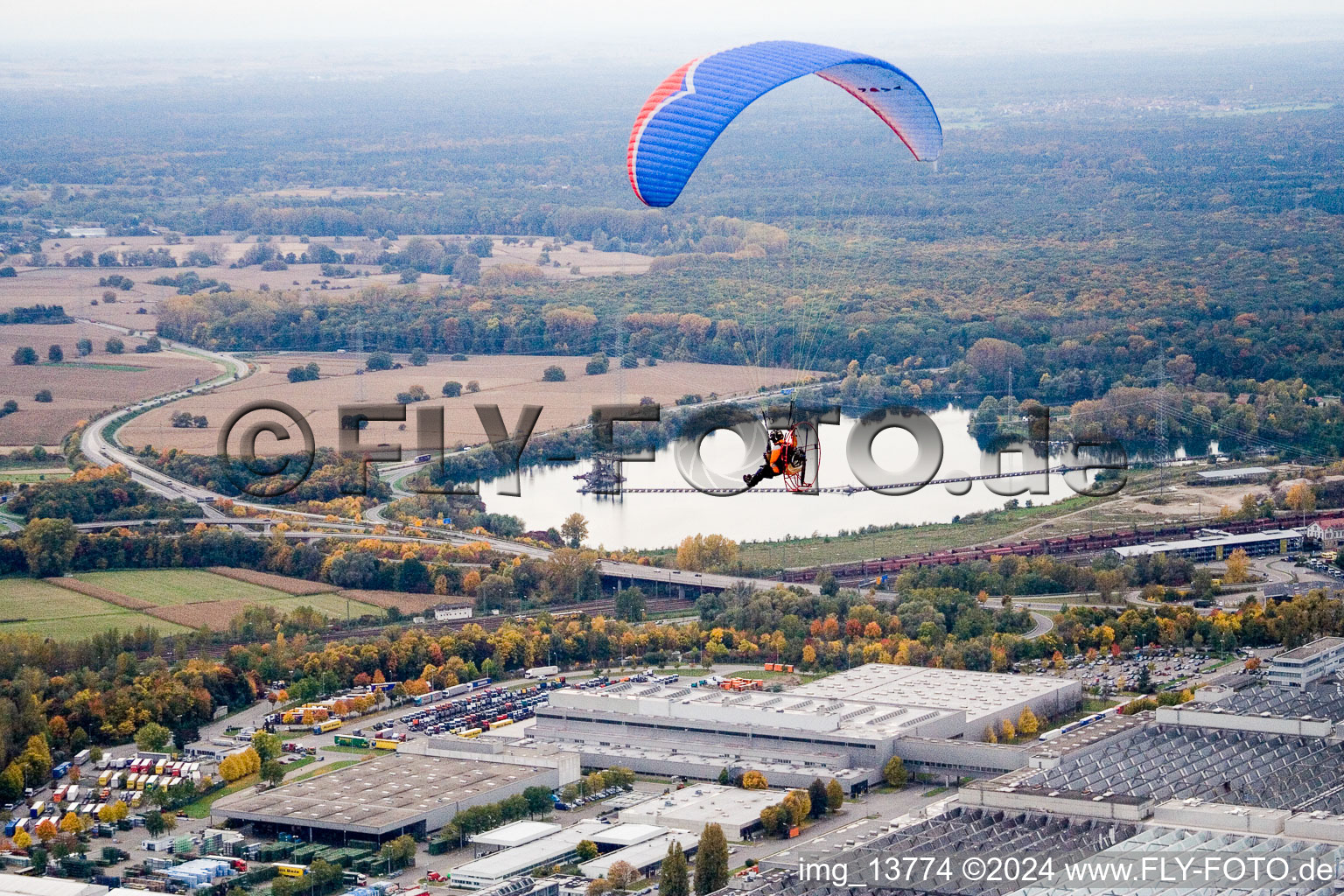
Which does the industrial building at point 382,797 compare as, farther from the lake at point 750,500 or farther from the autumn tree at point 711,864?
the lake at point 750,500

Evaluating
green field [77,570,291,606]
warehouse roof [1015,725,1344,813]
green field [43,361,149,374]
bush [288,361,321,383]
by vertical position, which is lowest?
warehouse roof [1015,725,1344,813]

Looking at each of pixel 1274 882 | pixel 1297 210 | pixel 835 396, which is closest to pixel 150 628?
pixel 1274 882

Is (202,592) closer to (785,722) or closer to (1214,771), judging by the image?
(785,722)

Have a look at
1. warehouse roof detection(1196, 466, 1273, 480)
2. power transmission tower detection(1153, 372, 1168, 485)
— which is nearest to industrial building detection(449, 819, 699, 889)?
power transmission tower detection(1153, 372, 1168, 485)

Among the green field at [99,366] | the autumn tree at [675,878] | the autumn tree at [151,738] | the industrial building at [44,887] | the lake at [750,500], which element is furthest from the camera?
the green field at [99,366]

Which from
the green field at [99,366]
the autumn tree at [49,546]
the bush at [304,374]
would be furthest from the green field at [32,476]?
the green field at [99,366]

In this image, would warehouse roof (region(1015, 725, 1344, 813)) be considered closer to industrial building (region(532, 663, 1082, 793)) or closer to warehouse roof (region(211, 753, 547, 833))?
industrial building (region(532, 663, 1082, 793))

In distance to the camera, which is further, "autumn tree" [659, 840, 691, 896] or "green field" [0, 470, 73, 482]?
"green field" [0, 470, 73, 482]

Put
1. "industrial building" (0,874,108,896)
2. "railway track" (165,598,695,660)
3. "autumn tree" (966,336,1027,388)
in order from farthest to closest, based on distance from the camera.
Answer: "autumn tree" (966,336,1027,388)
"railway track" (165,598,695,660)
"industrial building" (0,874,108,896)

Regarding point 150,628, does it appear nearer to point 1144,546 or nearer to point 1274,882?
point 1144,546
